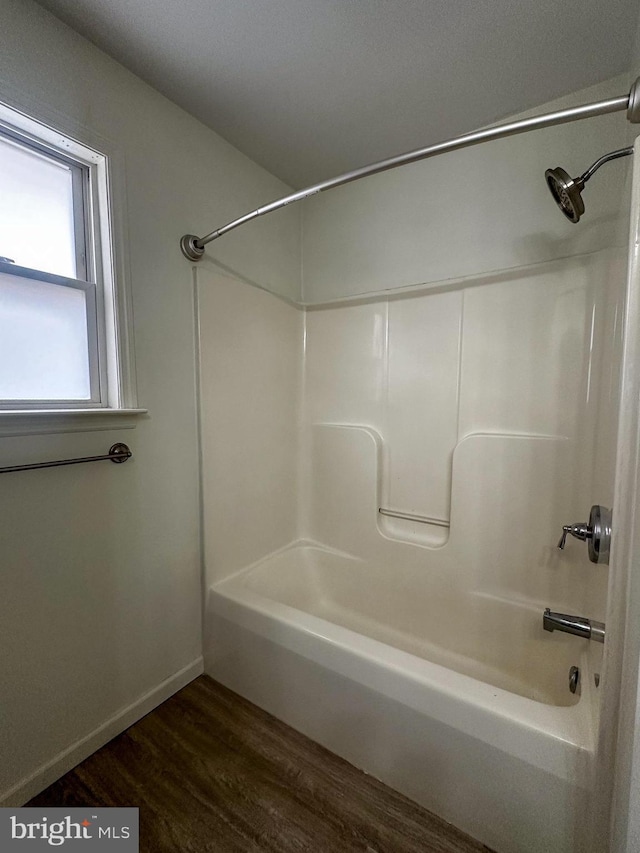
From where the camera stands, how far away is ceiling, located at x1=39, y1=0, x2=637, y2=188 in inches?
41.9

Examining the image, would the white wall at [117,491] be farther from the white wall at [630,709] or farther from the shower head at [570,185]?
the white wall at [630,709]

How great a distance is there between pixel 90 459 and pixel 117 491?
0.17 meters

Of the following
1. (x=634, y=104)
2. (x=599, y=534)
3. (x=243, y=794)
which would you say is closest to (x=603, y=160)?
(x=634, y=104)

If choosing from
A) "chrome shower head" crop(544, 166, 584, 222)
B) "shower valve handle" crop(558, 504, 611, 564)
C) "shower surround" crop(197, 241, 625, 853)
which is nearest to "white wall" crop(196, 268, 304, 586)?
"shower surround" crop(197, 241, 625, 853)

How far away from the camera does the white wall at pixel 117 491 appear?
→ 1062 mm

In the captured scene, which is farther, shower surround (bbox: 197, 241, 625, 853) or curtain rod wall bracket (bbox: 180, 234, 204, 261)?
curtain rod wall bracket (bbox: 180, 234, 204, 261)

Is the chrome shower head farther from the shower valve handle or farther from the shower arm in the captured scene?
the shower valve handle

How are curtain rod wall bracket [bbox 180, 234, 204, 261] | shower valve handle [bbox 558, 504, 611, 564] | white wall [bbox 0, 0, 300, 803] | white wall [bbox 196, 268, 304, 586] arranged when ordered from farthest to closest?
white wall [bbox 196, 268, 304, 586]
curtain rod wall bracket [bbox 180, 234, 204, 261]
white wall [bbox 0, 0, 300, 803]
shower valve handle [bbox 558, 504, 611, 564]

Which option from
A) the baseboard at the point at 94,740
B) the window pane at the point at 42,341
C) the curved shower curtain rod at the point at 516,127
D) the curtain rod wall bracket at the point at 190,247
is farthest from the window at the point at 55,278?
the baseboard at the point at 94,740

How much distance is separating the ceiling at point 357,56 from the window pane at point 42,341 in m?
0.82

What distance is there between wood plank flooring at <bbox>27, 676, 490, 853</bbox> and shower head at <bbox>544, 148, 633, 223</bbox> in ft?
6.20

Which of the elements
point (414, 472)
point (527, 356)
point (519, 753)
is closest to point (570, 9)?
point (527, 356)

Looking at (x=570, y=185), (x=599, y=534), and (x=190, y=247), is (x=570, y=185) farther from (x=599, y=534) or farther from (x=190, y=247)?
(x=190, y=247)

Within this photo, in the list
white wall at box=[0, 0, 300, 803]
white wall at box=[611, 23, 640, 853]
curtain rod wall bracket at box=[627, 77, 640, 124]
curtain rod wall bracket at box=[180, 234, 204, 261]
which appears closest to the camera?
white wall at box=[611, 23, 640, 853]
